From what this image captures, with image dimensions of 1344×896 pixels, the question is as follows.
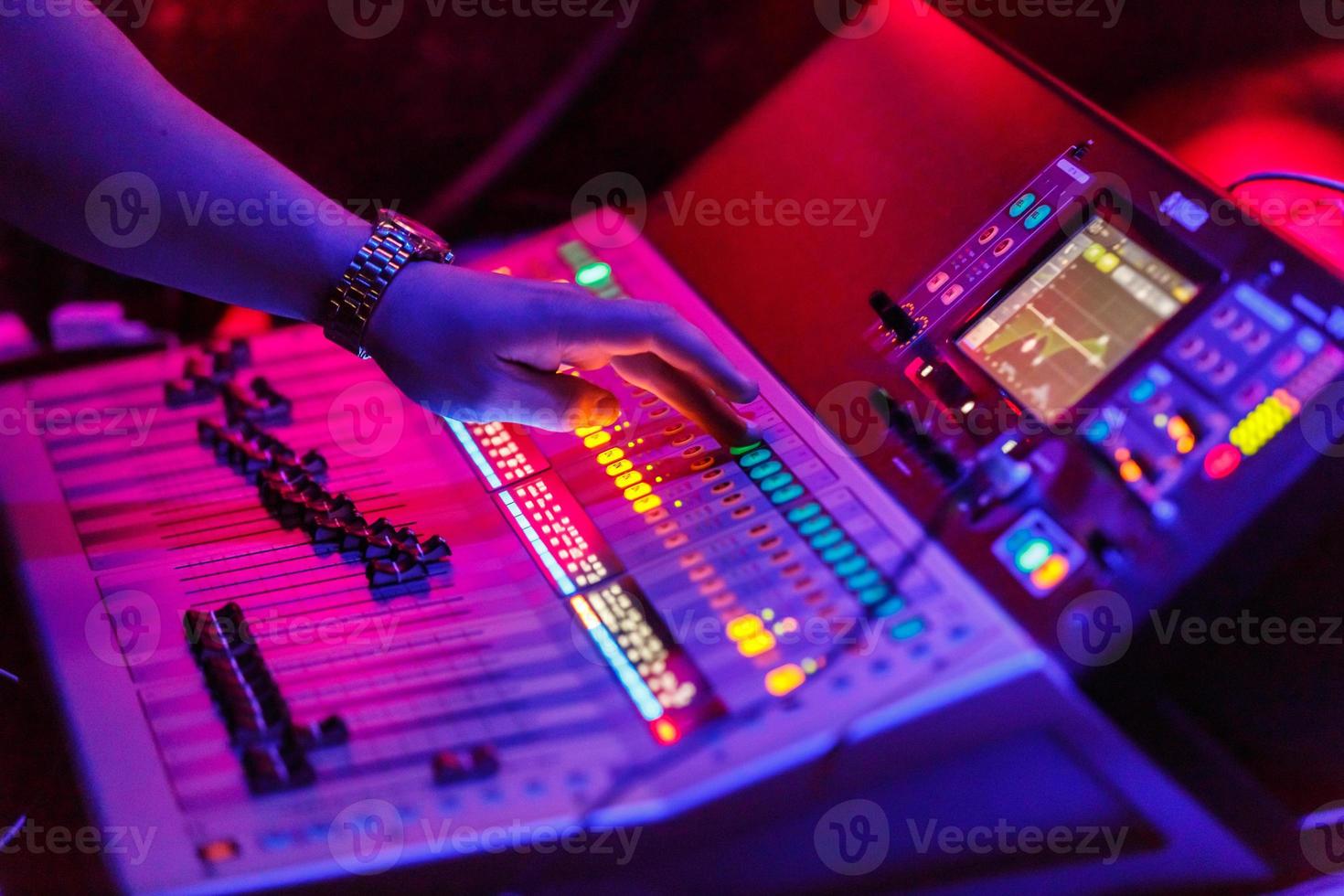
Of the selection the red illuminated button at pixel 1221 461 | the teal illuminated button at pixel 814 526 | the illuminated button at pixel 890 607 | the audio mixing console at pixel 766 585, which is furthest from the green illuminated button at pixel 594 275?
the red illuminated button at pixel 1221 461

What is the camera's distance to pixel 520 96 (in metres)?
1.53

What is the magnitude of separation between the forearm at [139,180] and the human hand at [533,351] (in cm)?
10

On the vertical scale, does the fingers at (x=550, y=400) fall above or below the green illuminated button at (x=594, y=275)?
below

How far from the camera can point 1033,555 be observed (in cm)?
80

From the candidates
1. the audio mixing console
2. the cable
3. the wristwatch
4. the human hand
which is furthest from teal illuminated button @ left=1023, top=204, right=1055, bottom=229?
the wristwatch

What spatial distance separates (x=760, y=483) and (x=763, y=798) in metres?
0.28

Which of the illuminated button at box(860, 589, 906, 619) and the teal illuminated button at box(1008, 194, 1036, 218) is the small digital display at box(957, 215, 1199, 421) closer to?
the teal illuminated button at box(1008, 194, 1036, 218)

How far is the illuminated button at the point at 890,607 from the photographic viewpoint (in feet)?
2.59

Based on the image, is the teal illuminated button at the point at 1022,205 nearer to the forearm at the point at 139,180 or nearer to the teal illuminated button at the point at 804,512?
the teal illuminated button at the point at 804,512

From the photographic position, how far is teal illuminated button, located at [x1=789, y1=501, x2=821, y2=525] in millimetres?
872

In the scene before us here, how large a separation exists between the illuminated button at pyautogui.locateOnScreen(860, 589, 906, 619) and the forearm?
1.89 feet

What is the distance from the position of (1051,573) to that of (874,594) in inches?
5.4

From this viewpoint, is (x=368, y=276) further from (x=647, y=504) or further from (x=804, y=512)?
(x=804, y=512)

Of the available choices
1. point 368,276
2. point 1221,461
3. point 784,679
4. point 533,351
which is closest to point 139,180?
point 368,276
